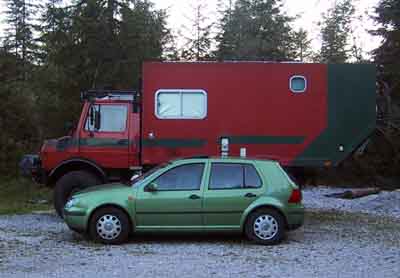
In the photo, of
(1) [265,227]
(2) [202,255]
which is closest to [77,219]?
(2) [202,255]

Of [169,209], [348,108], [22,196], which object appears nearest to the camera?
[169,209]

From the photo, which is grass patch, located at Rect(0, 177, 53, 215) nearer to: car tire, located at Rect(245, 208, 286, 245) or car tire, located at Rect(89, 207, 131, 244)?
car tire, located at Rect(89, 207, 131, 244)

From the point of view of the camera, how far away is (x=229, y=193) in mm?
10023

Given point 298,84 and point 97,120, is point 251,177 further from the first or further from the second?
point 97,120

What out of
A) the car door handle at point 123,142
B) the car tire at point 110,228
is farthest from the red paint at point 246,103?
the car tire at point 110,228

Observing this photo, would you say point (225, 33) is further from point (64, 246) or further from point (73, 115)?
point (64, 246)

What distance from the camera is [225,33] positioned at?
39000mm

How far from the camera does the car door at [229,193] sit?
9961 millimetres

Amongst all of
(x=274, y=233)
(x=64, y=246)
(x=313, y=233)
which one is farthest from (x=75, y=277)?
(x=313, y=233)

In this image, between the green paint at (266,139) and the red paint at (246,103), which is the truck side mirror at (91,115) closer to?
the red paint at (246,103)

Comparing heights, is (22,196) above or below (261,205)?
below

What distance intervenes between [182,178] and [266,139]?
257 cm

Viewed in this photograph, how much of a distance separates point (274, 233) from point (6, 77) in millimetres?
21939

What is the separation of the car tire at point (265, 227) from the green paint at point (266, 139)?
89.8 inches
